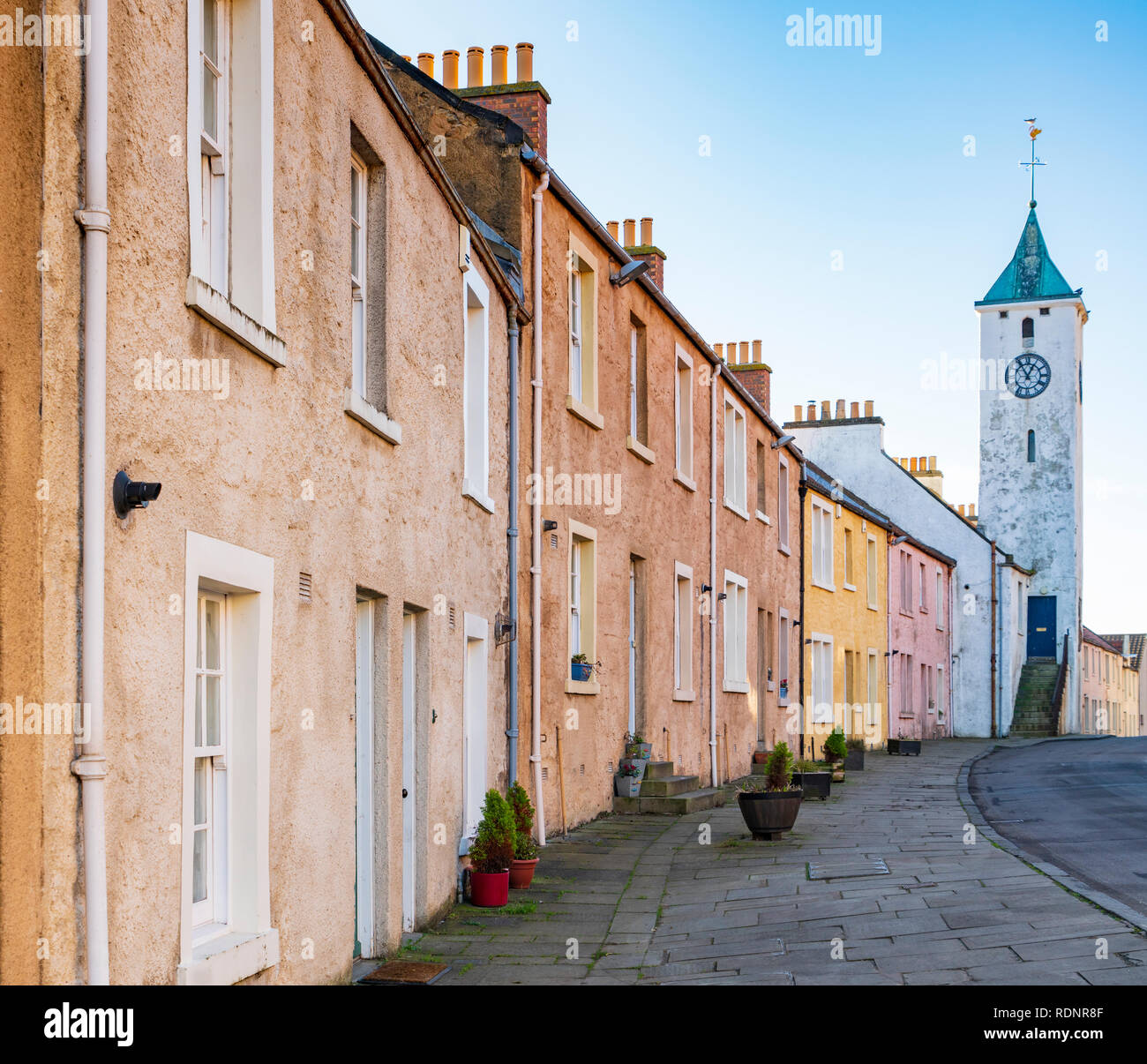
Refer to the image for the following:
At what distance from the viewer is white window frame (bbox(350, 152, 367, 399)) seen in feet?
28.6

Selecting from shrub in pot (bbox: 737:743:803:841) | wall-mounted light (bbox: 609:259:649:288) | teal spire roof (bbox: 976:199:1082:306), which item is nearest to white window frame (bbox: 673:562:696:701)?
wall-mounted light (bbox: 609:259:649:288)

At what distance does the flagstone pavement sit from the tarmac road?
632mm

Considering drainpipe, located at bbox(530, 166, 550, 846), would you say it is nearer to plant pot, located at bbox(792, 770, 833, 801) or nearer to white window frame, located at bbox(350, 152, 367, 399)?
white window frame, located at bbox(350, 152, 367, 399)

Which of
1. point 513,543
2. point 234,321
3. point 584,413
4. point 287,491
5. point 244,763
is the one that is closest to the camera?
point 234,321

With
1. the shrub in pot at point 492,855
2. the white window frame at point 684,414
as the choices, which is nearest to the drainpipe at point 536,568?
the shrub in pot at point 492,855

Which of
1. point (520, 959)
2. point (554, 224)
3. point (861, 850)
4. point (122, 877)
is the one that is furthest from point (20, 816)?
point (554, 224)

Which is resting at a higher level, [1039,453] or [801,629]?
[1039,453]

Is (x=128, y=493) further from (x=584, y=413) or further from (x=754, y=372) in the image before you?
(x=754, y=372)

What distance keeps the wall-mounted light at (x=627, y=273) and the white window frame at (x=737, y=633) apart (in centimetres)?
705

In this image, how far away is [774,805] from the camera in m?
14.5

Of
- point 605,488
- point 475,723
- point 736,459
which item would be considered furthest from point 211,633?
point 736,459

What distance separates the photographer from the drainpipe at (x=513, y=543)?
1338 centimetres

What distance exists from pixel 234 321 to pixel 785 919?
249 inches

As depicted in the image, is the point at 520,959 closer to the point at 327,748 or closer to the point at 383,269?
the point at 327,748
